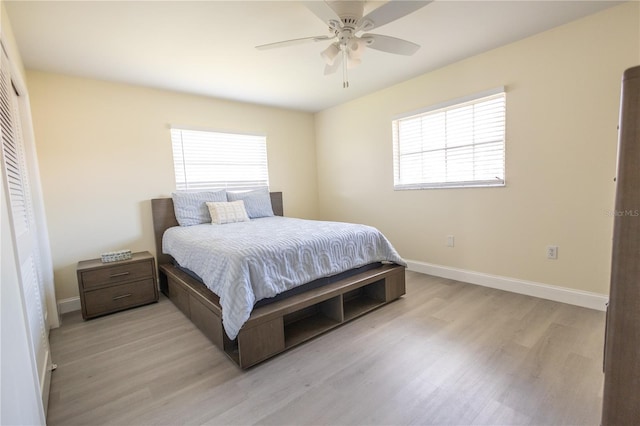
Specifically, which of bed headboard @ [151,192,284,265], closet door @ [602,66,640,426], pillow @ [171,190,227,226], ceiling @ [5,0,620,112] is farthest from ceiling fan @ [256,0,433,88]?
bed headboard @ [151,192,284,265]

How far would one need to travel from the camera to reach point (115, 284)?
2662 mm

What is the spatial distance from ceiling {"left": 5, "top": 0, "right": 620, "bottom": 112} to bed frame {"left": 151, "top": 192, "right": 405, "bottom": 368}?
1.44m

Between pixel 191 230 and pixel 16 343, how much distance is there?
1898mm

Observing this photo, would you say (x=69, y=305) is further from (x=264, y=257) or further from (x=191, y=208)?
(x=264, y=257)

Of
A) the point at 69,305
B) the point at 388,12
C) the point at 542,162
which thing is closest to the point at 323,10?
the point at 388,12

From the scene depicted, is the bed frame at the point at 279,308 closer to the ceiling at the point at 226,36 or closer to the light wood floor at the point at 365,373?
the light wood floor at the point at 365,373

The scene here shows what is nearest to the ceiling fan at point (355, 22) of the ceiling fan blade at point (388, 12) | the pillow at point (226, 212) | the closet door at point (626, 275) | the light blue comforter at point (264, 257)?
the ceiling fan blade at point (388, 12)

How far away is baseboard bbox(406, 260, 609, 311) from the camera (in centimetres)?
234

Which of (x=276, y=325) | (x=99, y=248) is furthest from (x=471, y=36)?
(x=99, y=248)

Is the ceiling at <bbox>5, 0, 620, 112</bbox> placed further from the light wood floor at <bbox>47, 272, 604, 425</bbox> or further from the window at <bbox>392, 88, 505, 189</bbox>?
the light wood floor at <bbox>47, 272, 604, 425</bbox>

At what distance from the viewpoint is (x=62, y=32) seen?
205cm

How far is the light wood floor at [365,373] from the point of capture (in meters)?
1.39

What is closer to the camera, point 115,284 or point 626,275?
point 626,275

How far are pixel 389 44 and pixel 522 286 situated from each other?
243 centimetres
